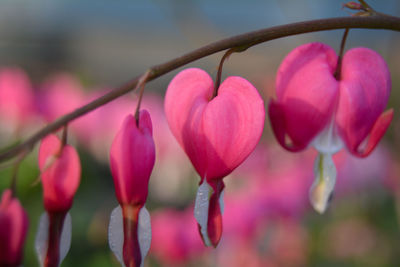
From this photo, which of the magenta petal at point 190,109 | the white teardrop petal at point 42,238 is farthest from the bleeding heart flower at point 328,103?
the white teardrop petal at point 42,238

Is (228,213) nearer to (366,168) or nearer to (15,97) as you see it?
(366,168)

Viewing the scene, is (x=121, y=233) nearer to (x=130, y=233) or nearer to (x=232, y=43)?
(x=130, y=233)

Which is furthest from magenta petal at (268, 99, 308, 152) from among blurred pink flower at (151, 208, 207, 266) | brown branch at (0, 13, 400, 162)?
blurred pink flower at (151, 208, 207, 266)

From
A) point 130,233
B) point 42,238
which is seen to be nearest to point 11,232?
point 42,238

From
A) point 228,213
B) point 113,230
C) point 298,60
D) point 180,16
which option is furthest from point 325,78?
point 180,16

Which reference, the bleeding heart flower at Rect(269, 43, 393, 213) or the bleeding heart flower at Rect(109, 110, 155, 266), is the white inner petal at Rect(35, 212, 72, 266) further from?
the bleeding heart flower at Rect(269, 43, 393, 213)

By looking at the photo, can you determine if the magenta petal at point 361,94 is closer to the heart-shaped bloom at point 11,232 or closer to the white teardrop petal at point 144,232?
the white teardrop petal at point 144,232
